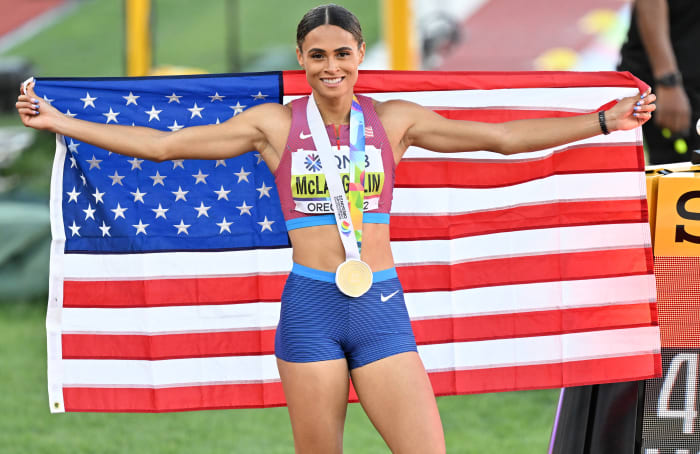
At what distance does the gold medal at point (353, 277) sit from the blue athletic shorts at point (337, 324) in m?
0.04

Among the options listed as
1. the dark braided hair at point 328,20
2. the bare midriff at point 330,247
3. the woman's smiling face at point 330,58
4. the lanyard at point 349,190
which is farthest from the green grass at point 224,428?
the dark braided hair at point 328,20

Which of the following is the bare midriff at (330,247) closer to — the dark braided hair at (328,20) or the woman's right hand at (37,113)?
the dark braided hair at (328,20)

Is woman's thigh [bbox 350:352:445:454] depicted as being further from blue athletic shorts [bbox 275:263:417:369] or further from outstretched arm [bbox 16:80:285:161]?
outstretched arm [bbox 16:80:285:161]

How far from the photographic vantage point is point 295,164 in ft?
11.4

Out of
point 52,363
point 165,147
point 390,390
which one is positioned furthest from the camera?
point 52,363

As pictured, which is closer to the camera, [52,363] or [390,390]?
[390,390]

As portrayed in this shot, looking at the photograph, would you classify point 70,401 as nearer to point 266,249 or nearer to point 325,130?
point 266,249

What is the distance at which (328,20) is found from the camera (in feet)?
11.2

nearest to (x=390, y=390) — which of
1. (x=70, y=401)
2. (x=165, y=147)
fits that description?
(x=165, y=147)

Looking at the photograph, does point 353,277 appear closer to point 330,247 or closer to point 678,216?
point 330,247

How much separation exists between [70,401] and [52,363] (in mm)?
204

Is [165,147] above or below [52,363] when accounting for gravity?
above

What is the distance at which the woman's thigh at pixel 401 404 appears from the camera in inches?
131

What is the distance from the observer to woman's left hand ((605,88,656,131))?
3.96 meters
